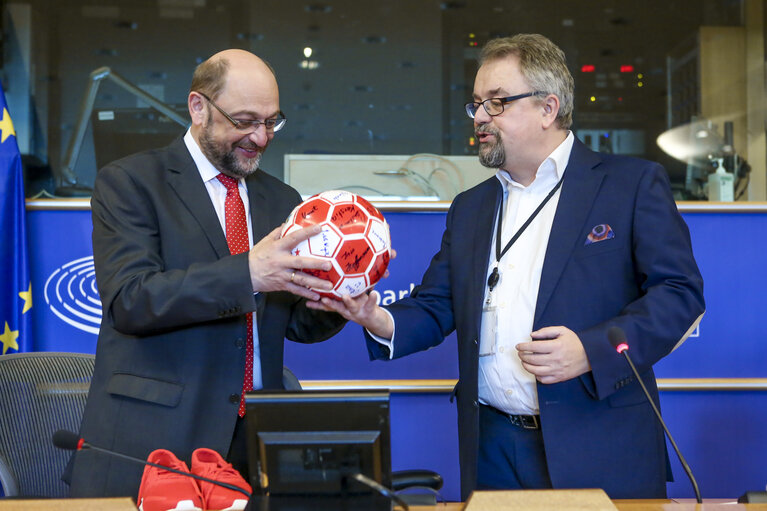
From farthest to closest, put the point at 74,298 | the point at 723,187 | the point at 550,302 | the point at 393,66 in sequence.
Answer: the point at 393,66 → the point at 723,187 → the point at 74,298 → the point at 550,302

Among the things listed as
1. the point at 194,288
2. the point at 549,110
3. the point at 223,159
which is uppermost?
the point at 549,110

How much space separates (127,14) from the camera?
6.50 m

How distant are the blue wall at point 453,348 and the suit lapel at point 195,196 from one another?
1.12 meters

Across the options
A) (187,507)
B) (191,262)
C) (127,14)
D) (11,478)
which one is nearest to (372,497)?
(187,507)

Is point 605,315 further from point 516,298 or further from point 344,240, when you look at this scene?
point 344,240

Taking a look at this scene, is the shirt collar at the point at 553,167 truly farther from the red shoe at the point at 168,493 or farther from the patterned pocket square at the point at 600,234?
the red shoe at the point at 168,493

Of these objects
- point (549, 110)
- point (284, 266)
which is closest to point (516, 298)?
point (549, 110)

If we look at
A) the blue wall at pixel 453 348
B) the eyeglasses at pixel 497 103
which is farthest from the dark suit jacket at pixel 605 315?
the blue wall at pixel 453 348

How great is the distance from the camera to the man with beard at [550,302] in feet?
6.70

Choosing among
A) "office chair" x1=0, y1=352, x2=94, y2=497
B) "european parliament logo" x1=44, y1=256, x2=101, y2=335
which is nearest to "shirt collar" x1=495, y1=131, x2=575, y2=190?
"office chair" x1=0, y1=352, x2=94, y2=497

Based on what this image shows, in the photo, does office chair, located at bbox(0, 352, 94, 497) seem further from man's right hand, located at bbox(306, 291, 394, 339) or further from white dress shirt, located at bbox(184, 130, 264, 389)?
man's right hand, located at bbox(306, 291, 394, 339)

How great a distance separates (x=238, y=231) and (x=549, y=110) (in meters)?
0.95

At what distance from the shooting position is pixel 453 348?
325cm

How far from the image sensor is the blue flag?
306 centimetres
